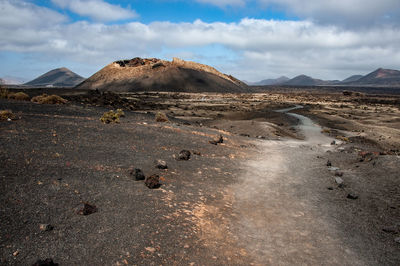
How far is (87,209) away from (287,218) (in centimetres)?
502

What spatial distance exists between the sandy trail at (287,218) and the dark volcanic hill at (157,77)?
10155cm

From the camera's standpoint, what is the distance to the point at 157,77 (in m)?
117

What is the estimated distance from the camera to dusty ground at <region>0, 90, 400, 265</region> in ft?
15.9

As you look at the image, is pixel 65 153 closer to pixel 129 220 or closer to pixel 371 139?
pixel 129 220

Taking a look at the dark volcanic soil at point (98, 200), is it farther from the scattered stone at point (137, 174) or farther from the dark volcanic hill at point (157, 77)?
the dark volcanic hill at point (157, 77)

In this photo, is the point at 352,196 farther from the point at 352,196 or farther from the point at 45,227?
the point at 45,227

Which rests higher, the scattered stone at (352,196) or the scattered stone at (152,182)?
the scattered stone at (152,182)

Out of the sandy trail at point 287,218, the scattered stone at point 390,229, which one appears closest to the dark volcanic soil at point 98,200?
the sandy trail at point 287,218

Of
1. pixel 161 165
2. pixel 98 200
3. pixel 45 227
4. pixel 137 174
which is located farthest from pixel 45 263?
pixel 161 165

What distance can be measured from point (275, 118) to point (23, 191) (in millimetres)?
30654

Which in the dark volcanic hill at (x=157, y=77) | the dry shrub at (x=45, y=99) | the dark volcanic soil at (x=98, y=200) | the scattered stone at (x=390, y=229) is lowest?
the scattered stone at (x=390, y=229)

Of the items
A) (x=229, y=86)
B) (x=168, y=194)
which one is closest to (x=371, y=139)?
(x=168, y=194)

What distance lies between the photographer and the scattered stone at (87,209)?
216 inches

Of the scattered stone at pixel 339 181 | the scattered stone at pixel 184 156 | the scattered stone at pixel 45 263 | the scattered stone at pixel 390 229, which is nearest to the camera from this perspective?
the scattered stone at pixel 45 263
